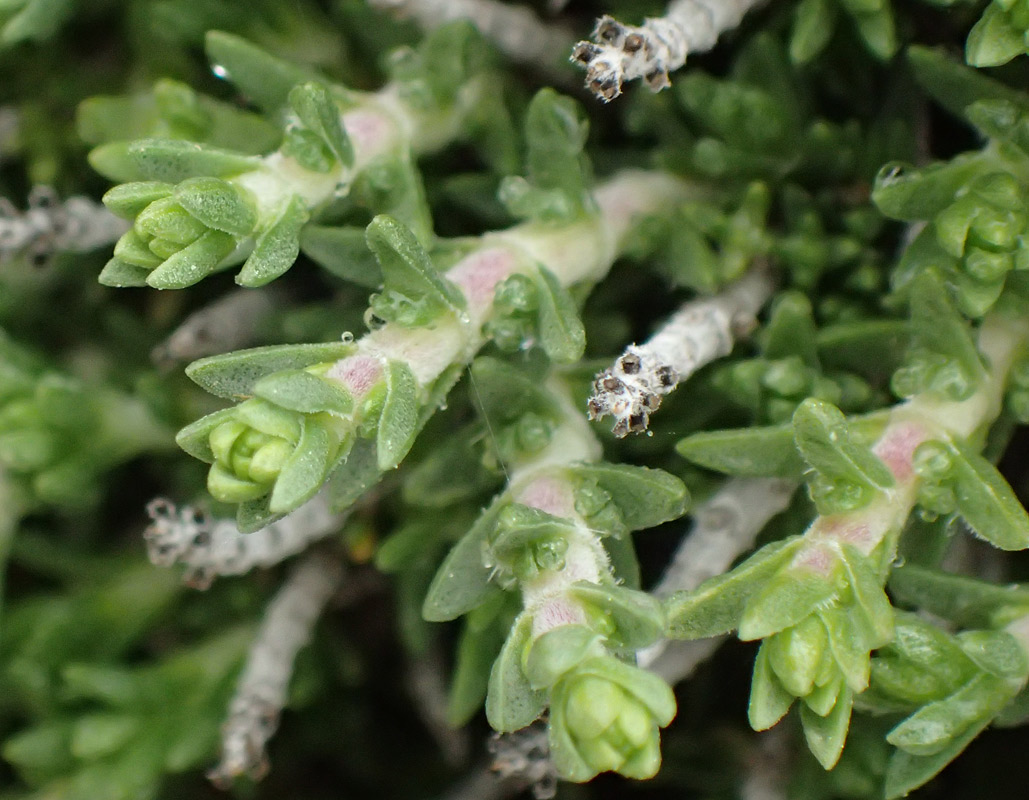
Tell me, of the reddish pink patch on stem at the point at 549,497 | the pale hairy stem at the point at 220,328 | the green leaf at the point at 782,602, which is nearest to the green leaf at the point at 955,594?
the green leaf at the point at 782,602

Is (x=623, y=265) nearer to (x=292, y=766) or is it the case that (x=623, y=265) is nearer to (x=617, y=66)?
(x=617, y=66)

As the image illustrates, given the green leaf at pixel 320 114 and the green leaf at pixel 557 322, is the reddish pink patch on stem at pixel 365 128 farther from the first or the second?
the green leaf at pixel 557 322

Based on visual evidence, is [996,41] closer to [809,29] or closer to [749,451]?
[809,29]

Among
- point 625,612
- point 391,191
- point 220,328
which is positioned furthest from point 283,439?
point 220,328

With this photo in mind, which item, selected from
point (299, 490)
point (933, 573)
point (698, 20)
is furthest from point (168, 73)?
point (933, 573)

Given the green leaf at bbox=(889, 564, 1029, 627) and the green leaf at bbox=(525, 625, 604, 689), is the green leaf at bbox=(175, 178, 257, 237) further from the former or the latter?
the green leaf at bbox=(889, 564, 1029, 627)

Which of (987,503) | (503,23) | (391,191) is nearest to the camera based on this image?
(987,503)
